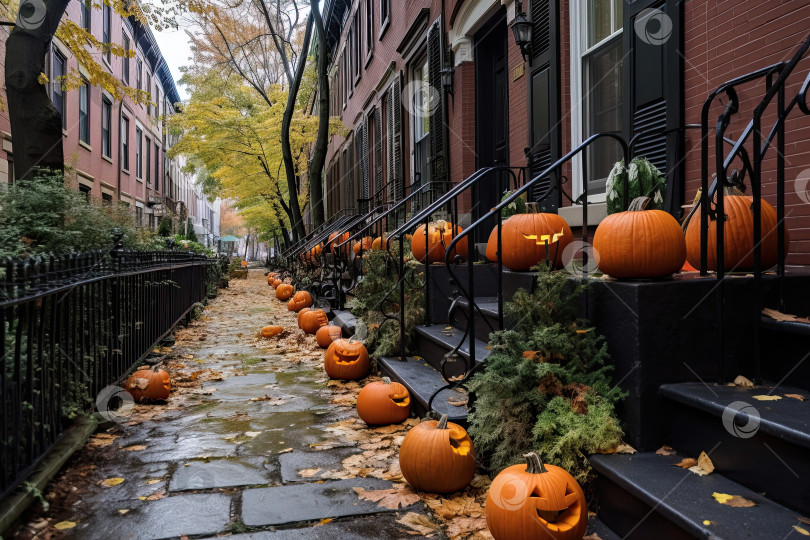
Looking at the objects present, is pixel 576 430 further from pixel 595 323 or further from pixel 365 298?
pixel 365 298

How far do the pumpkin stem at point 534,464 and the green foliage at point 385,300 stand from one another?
9.04ft

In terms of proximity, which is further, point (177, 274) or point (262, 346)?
point (177, 274)

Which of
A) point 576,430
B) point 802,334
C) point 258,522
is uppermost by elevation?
point 802,334

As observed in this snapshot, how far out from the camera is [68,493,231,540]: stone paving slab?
245 cm

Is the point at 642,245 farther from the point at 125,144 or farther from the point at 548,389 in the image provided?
the point at 125,144

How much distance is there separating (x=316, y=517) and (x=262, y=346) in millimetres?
4938

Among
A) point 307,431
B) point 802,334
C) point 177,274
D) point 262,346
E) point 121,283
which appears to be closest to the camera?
point 802,334

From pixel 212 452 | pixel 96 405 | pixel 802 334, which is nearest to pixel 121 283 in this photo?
pixel 96 405

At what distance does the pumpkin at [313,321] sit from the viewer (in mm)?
7734

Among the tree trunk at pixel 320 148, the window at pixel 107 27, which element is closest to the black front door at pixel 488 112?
the tree trunk at pixel 320 148

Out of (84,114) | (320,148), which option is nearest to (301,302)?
(320,148)

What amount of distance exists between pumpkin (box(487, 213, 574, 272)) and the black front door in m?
4.12

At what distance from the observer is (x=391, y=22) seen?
13016 millimetres

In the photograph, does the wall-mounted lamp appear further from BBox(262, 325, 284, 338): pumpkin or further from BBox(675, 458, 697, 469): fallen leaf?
BBox(675, 458, 697, 469): fallen leaf
